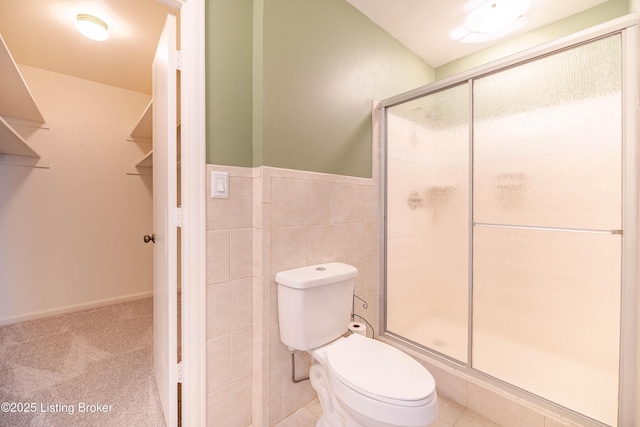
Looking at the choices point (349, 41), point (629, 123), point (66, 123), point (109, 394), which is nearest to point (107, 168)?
point (66, 123)

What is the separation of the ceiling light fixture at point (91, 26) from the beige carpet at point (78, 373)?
7.06 feet

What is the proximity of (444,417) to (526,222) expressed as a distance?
1.11 m

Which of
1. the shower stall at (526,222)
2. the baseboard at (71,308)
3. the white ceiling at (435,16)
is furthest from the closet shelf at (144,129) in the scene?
the shower stall at (526,222)

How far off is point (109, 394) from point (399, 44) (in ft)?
9.77

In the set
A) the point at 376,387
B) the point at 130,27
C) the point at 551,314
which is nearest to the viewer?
the point at 376,387

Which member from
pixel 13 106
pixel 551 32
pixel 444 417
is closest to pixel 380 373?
pixel 444 417

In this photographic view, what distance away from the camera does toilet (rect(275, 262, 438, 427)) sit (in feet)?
2.97

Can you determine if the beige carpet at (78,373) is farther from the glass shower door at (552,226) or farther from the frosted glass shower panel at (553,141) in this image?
the frosted glass shower panel at (553,141)

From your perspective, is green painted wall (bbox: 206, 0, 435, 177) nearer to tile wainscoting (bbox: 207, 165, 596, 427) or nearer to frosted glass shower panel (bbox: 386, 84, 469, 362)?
tile wainscoting (bbox: 207, 165, 596, 427)

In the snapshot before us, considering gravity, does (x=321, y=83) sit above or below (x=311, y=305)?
above

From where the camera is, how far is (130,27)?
70.7 inches

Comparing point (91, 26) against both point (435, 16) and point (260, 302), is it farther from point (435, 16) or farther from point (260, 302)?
point (435, 16)

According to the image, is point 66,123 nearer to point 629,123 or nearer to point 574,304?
point 629,123

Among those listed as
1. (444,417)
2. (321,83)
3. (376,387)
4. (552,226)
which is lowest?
(444,417)
